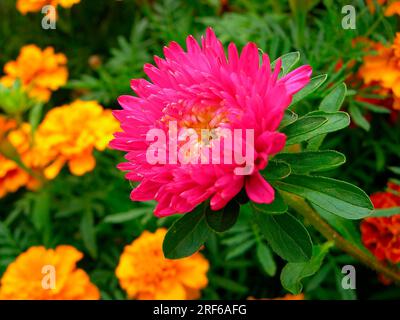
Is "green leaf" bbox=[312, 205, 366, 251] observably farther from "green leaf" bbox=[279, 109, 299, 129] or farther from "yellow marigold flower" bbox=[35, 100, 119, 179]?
"yellow marigold flower" bbox=[35, 100, 119, 179]

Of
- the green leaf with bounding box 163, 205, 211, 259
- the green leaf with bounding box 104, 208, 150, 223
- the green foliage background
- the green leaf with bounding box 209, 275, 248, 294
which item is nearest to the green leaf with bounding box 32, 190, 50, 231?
the green foliage background

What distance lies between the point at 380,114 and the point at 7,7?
1127 mm

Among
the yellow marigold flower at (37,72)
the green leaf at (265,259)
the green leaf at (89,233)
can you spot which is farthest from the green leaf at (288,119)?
the yellow marigold flower at (37,72)

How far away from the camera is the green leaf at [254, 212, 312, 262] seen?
0.66 meters

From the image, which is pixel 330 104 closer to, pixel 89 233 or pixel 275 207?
pixel 275 207

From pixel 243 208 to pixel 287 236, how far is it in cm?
39

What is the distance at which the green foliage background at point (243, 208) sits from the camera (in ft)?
3.46

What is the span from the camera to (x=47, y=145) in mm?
1170

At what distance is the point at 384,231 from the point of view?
0.94 m

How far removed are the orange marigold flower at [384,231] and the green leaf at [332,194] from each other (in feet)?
0.95

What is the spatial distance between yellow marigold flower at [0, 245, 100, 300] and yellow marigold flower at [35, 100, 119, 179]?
16 cm

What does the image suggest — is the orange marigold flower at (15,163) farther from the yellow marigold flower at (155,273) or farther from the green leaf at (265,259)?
the green leaf at (265,259)
